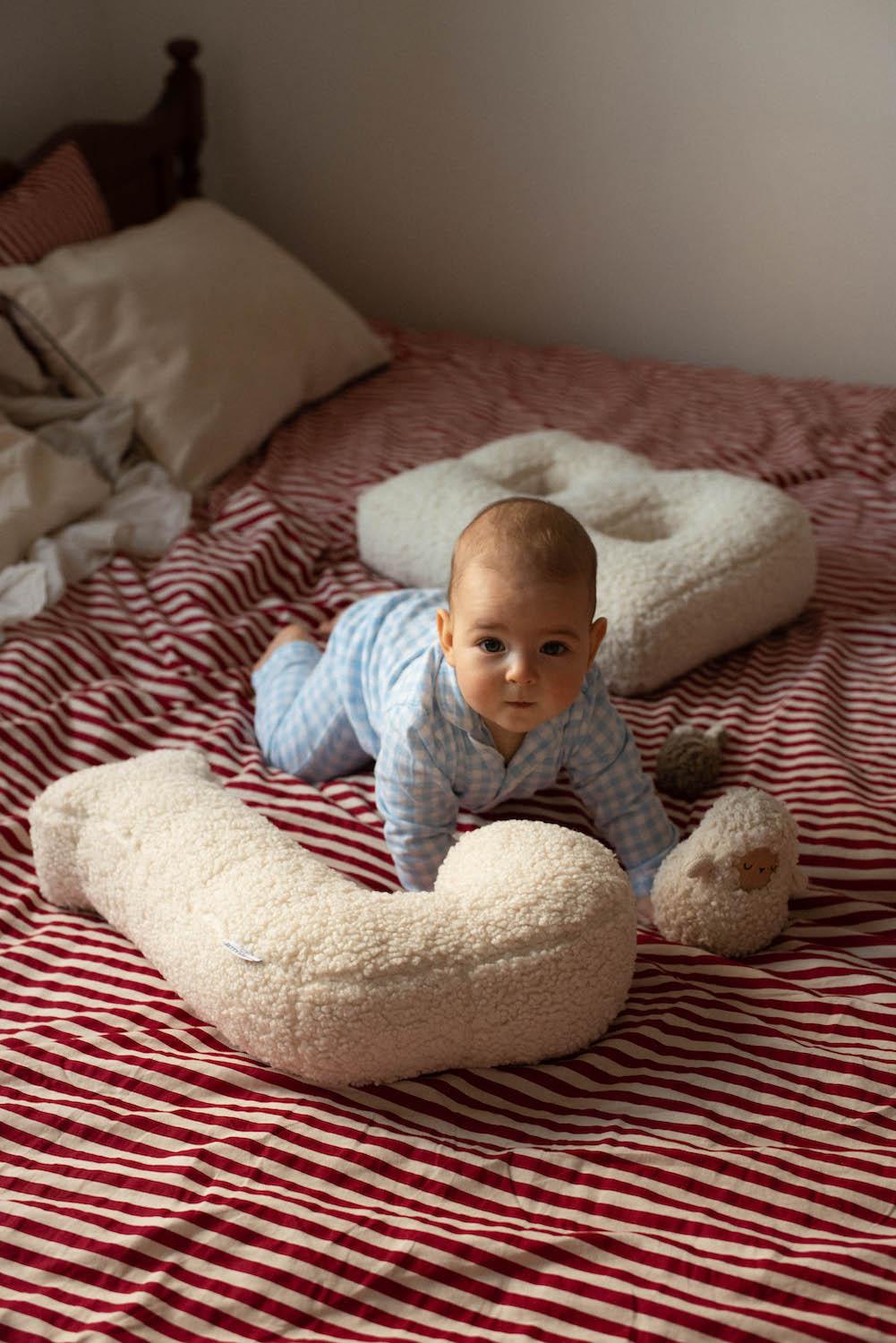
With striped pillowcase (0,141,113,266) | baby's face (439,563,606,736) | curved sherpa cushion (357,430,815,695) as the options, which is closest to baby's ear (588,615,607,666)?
baby's face (439,563,606,736)

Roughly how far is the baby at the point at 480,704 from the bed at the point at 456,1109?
6 cm

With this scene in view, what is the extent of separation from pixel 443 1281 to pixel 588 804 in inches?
20.2

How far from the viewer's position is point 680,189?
246cm

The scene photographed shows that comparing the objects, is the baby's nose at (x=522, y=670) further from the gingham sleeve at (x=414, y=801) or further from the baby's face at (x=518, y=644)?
the gingham sleeve at (x=414, y=801)

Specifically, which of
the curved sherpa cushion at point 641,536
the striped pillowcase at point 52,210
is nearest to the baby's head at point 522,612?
the curved sherpa cushion at point 641,536

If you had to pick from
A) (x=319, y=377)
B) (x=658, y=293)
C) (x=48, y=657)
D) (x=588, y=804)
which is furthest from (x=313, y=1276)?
(x=658, y=293)

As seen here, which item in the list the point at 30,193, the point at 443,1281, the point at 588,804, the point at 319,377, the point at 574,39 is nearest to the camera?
the point at 443,1281

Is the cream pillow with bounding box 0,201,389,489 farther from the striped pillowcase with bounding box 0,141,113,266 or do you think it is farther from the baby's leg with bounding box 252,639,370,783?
the baby's leg with bounding box 252,639,370,783

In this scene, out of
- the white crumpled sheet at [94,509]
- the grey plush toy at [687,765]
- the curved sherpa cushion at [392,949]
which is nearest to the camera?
the curved sherpa cushion at [392,949]

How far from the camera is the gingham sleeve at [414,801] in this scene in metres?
1.12

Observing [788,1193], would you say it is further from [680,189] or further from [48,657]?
[680,189]

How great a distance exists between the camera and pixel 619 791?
1.19 metres

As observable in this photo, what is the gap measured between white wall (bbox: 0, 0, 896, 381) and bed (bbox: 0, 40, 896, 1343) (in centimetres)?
108

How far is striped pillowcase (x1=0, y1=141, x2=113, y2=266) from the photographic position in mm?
2041
